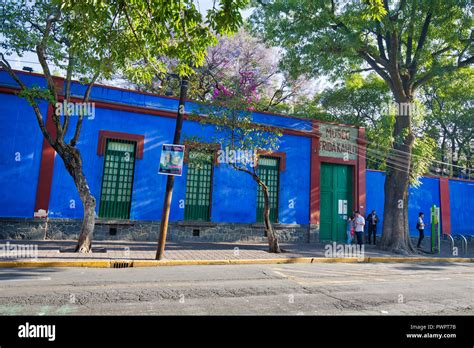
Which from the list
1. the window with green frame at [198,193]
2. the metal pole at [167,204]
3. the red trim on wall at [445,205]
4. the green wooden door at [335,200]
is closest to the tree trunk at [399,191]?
the green wooden door at [335,200]

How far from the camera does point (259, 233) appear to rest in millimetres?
15344

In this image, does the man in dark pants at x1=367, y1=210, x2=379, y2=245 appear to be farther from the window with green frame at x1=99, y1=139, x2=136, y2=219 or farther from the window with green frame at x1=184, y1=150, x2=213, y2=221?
the window with green frame at x1=99, y1=139, x2=136, y2=219

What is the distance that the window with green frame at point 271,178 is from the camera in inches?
624

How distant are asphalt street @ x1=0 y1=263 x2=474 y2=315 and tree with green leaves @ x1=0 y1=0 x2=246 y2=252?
12.2 feet

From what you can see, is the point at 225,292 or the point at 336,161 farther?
the point at 336,161

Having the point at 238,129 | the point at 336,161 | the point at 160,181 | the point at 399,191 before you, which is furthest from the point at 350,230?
the point at 160,181

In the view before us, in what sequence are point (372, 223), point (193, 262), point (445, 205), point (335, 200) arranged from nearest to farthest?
point (193, 262), point (372, 223), point (335, 200), point (445, 205)

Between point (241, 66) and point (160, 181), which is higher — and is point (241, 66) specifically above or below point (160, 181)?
above

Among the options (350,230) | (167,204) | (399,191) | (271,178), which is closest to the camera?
(167,204)

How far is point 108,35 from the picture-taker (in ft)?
20.5

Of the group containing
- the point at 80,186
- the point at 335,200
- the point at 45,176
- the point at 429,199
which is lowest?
the point at 80,186

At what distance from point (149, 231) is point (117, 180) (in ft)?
8.28

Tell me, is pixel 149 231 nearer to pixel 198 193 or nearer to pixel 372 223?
pixel 198 193
